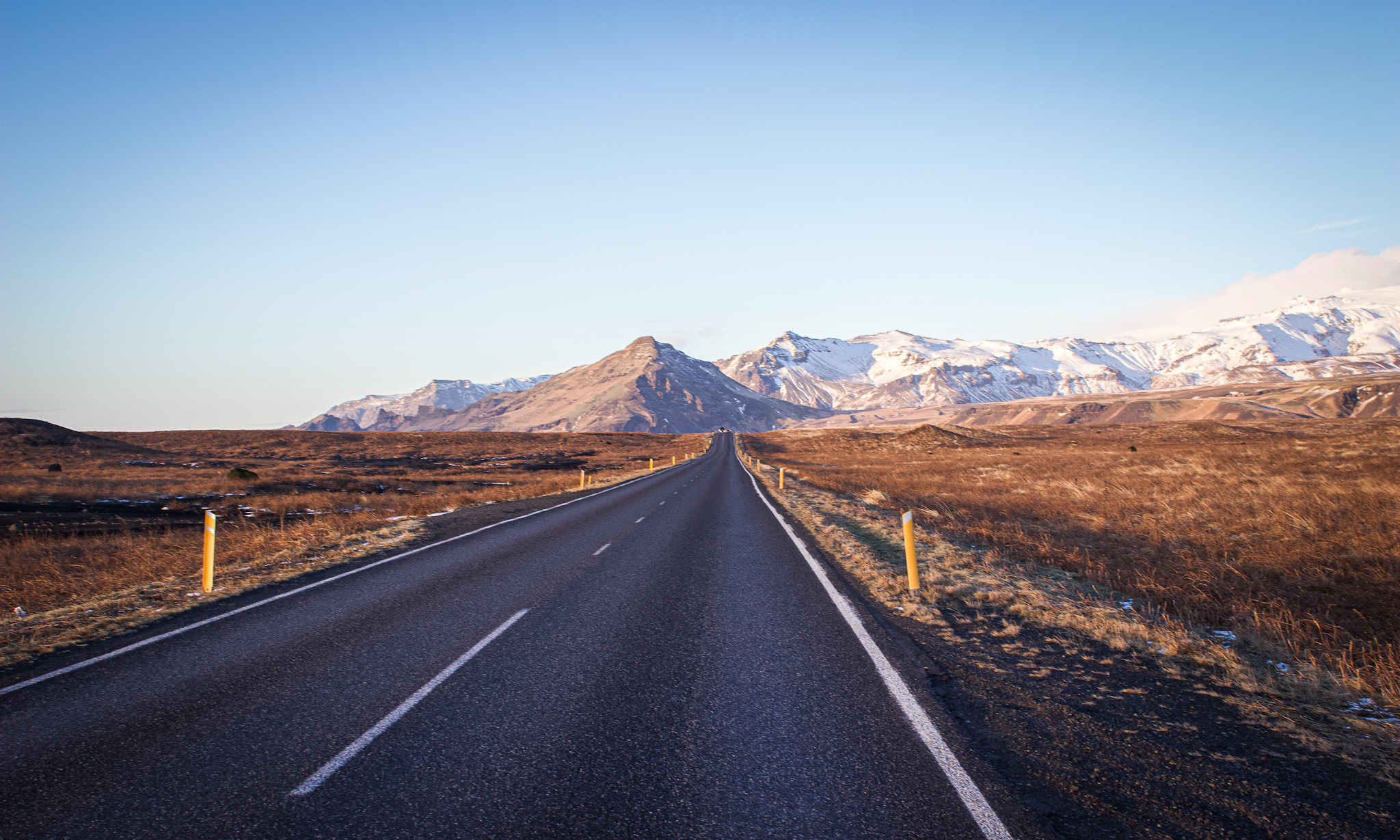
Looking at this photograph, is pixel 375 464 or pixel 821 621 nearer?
pixel 821 621

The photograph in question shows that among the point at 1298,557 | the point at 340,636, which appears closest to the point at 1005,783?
the point at 340,636

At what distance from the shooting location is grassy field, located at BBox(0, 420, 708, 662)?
406 inches

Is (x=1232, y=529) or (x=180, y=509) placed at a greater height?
(x=180, y=509)

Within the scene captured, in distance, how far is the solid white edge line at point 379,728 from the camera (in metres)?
4.07

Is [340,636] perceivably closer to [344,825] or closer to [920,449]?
[344,825]

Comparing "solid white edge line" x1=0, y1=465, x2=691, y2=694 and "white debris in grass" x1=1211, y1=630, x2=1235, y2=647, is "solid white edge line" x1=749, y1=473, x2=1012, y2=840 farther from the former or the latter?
"solid white edge line" x1=0, y1=465, x2=691, y2=694

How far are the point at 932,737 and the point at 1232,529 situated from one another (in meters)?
12.4

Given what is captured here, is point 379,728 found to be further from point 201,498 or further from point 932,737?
point 201,498

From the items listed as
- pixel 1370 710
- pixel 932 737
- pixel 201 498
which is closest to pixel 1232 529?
pixel 1370 710

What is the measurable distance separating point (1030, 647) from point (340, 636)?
25.4 feet

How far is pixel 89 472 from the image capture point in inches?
1638

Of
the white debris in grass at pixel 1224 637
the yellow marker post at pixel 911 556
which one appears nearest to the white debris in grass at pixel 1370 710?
the white debris in grass at pixel 1224 637

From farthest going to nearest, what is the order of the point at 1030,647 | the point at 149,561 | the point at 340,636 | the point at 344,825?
the point at 149,561 < the point at 340,636 < the point at 1030,647 < the point at 344,825

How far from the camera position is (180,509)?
2392 centimetres
